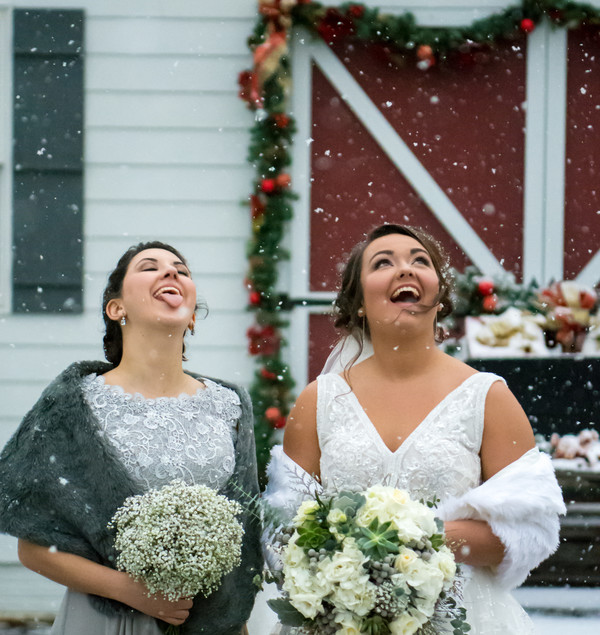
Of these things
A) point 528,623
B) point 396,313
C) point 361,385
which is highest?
point 396,313

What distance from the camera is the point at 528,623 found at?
97.6 inches

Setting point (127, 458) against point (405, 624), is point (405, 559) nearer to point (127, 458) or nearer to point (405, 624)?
point (405, 624)

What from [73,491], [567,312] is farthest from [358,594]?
[567,312]

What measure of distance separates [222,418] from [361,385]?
0.44 m

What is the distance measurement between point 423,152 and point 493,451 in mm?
3245

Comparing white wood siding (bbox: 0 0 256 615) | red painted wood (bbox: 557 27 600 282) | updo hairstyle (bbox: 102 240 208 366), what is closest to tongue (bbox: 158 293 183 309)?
updo hairstyle (bbox: 102 240 208 366)

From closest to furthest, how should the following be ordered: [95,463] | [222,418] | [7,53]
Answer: [95,463] < [222,418] < [7,53]

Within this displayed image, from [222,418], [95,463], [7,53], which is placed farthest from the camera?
[7,53]

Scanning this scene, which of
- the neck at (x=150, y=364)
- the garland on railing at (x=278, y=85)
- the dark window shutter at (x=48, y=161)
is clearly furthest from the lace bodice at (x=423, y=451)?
the dark window shutter at (x=48, y=161)

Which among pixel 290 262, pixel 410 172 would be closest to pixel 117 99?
pixel 290 262

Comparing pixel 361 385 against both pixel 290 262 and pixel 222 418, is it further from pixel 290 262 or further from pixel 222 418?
pixel 290 262

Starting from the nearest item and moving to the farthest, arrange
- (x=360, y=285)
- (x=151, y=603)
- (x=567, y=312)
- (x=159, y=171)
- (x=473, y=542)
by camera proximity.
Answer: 1. (x=151, y=603)
2. (x=473, y=542)
3. (x=360, y=285)
4. (x=567, y=312)
5. (x=159, y=171)

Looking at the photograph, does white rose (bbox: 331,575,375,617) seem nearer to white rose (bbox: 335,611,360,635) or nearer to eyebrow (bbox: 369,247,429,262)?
white rose (bbox: 335,611,360,635)

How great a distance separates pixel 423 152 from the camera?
534cm
